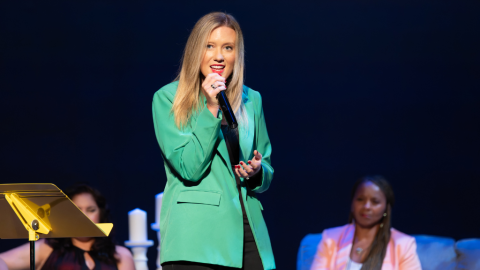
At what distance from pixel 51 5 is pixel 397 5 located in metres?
2.04

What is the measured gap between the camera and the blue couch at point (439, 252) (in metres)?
2.89

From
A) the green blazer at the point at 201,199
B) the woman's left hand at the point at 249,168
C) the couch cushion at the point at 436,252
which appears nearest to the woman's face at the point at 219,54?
the green blazer at the point at 201,199

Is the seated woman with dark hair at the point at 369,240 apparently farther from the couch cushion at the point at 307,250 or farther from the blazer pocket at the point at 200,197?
the blazer pocket at the point at 200,197

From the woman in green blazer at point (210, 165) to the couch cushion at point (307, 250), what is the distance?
1499 mm

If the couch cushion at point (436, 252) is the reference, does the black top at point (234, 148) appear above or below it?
above

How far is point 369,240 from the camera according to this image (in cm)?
288

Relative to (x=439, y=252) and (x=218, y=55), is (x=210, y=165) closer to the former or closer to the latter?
(x=218, y=55)

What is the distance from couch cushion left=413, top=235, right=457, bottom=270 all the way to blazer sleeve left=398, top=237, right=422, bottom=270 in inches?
5.1

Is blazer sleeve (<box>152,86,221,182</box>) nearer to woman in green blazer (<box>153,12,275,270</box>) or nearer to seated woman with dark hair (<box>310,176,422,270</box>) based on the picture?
woman in green blazer (<box>153,12,275,270</box>)

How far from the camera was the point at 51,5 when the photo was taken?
306 centimetres

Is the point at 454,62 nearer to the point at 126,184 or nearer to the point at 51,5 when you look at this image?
the point at 126,184

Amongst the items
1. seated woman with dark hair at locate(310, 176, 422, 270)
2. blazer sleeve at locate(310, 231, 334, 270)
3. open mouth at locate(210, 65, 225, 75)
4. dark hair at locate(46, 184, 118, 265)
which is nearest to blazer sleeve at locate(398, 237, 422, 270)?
seated woman with dark hair at locate(310, 176, 422, 270)

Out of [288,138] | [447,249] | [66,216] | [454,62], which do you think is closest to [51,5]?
[288,138]

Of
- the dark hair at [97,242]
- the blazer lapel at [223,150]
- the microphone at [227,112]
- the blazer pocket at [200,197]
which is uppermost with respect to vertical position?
the microphone at [227,112]
